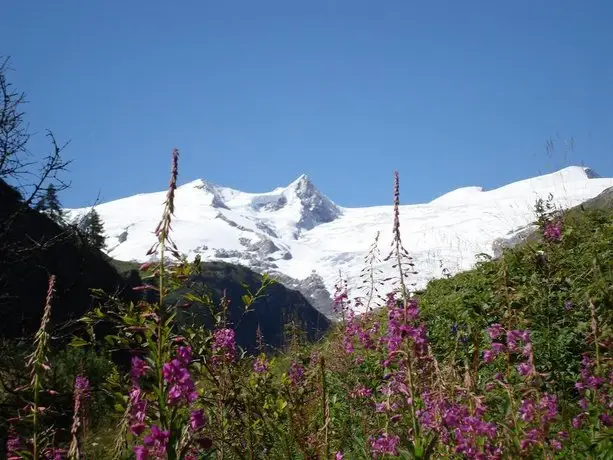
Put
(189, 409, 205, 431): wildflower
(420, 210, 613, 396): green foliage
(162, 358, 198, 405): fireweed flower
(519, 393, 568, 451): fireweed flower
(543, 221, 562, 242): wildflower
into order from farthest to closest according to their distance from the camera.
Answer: (543, 221, 562, 242): wildflower < (420, 210, 613, 396): green foliage < (519, 393, 568, 451): fireweed flower < (189, 409, 205, 431): wildflower < (162, 358, 198, 405): fireweed flower

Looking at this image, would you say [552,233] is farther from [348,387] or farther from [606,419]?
[606,419]

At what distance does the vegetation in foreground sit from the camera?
212 centimetres

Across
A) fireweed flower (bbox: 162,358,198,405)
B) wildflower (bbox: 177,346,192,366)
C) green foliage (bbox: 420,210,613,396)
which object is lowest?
fireweed flower (bbox: 162,358,198,405)

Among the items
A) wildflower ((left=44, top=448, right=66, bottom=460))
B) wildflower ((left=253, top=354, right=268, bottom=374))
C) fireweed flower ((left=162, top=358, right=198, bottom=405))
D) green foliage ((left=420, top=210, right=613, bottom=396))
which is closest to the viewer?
fireweed flower ((left=162, top=358, right=198, bottom=405))

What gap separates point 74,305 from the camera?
30750 mm

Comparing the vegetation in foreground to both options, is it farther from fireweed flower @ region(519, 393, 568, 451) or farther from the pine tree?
the pine tree

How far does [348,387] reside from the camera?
20.0 feet

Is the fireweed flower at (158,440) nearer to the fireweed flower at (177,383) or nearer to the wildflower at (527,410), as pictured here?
the fireweed flower at (177,383)

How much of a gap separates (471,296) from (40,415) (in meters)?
7.35

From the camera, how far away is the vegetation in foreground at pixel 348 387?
2119mm

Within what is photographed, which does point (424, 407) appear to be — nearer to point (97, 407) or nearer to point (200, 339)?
point (200, 339)

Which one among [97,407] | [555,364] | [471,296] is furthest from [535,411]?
[97,407]

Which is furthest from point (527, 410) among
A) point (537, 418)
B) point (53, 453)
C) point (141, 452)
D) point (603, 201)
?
point (603, 201)

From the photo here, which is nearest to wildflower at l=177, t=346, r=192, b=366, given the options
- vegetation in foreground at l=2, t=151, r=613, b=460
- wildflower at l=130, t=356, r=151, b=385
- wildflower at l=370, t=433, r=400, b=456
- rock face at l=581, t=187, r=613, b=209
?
vegetation in foreground at l=2, t=151, r=613, b=460
